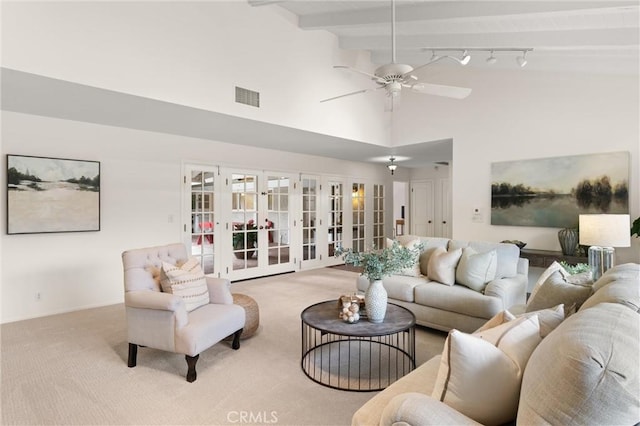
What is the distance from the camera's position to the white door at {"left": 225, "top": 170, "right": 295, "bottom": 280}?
19.5 ft

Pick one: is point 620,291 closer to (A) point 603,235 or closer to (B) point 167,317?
(A) point 603,235

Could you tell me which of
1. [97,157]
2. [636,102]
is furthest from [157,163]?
[636,102]

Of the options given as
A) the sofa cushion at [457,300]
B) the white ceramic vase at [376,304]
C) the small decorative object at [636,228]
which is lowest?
the sofa cushion at [457,300]

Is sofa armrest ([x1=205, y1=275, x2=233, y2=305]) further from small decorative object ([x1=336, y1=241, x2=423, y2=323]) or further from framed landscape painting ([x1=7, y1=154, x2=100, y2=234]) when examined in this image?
framed landscape painting ([x1=7, y1=154, x2=100, y2=234])

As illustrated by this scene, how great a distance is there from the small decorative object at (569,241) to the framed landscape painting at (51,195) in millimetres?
6021

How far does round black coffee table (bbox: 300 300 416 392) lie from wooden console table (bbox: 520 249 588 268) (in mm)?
2535

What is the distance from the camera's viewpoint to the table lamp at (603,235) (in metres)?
3.07

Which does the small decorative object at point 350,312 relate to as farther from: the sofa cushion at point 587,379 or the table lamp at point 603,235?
the table lamp at point 603,235

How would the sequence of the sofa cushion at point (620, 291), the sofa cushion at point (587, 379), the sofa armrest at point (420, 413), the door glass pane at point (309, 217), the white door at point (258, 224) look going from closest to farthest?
the sofa cushion at point (587, 379) < the sofa armrest at point (420, 413) < the sofa cushion at point (620, 291) < the white door at point (258, 224) < the door glass pane at point (309, 217)

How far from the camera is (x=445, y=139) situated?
229 inches

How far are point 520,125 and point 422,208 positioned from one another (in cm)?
459

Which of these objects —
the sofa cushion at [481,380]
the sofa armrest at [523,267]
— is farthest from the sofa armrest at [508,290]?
the sofa cushion at [481,380]

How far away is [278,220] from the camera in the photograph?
6.59 metres

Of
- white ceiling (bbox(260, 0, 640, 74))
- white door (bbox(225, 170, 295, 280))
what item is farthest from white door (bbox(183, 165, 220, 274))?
white ceiling (bbox(260, 0, 640, 74))
